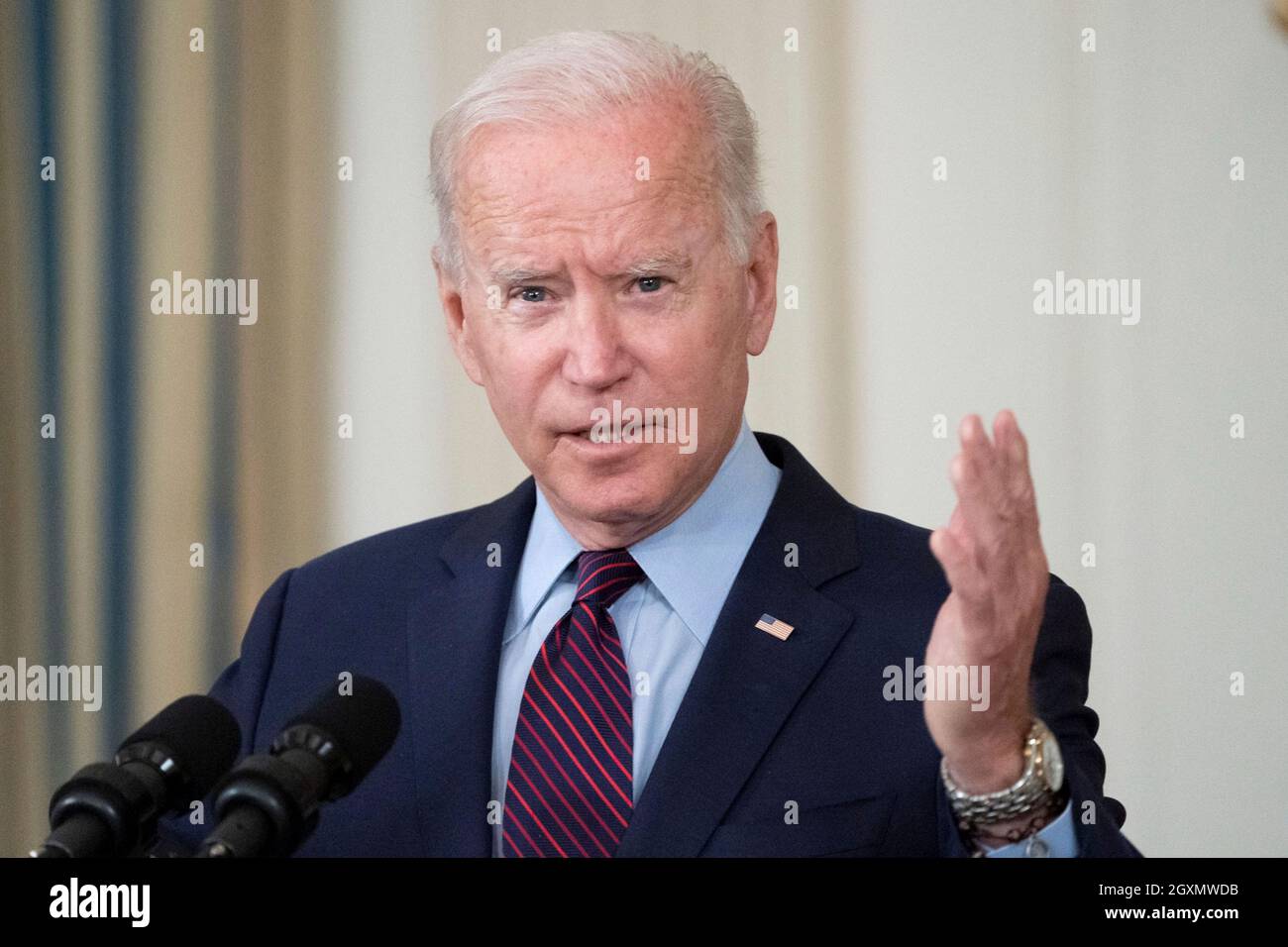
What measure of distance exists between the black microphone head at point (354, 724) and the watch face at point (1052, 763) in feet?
2.19

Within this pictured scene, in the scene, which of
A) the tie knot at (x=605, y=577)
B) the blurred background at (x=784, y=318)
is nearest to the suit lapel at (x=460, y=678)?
the tie knot at (x=605, y=577)

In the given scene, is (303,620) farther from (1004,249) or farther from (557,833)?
(1004,249)

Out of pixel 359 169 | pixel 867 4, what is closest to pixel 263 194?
pixel 359 169

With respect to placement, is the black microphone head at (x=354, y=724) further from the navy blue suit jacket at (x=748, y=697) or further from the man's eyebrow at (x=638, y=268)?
the man's eyebrow at (x=638, y=268)

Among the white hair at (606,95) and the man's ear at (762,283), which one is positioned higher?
the white hair at (606,95)

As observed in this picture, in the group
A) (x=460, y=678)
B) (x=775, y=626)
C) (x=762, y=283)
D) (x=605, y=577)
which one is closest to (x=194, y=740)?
(x=460, y=678)

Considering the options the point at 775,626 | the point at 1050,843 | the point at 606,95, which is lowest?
the point at 1050,843

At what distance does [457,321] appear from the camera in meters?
2.03

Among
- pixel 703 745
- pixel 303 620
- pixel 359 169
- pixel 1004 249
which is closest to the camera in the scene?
pixel 703 745

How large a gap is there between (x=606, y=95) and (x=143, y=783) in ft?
3.10

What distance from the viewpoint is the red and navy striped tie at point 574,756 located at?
179 centimetres

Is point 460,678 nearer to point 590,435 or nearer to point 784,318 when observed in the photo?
point 590,435

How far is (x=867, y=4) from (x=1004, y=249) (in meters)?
0.41
